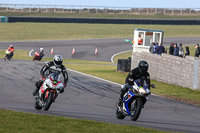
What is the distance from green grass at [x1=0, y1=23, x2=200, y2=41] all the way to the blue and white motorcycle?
5003 cm

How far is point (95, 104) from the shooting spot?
15.2m

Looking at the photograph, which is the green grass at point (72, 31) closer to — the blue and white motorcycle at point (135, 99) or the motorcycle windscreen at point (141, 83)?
the blue and white motorcycle at point (135, 99)

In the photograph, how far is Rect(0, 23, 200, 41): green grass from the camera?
62.8 meters

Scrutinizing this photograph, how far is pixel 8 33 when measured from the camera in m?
63.5

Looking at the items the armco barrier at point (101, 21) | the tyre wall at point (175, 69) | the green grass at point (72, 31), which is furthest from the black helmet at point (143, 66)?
the armco barrier at point (101, 21)

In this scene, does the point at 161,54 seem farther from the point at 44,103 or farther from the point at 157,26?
the point at 157,26

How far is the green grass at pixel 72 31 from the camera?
62.8 metres

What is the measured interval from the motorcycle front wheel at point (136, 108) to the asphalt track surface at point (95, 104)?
0.19 m

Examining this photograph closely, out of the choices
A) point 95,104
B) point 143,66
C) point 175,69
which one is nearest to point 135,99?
point 143,66

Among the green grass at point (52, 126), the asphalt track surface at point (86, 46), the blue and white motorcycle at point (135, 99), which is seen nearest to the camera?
the green grass at point (52, 126)

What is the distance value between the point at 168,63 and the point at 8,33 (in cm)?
4389

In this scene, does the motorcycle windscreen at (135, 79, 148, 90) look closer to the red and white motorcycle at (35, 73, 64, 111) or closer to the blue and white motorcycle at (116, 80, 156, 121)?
the blue and white motorcycle at (116, 80, 156, 121)

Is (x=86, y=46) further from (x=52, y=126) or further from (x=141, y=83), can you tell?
(x=52, y=126)

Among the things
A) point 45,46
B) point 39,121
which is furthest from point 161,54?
point 45,46
